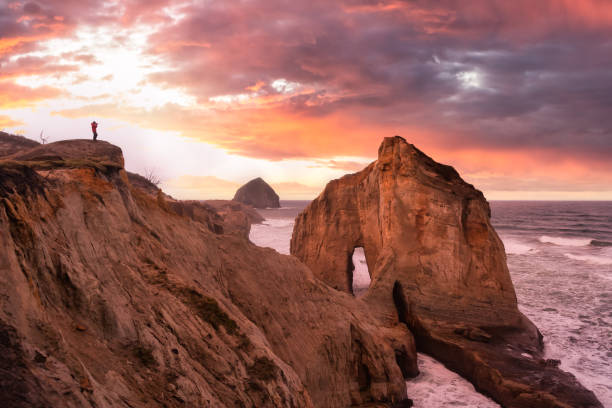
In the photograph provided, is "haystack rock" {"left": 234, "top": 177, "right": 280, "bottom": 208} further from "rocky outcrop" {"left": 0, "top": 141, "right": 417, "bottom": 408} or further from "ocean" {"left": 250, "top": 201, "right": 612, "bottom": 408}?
"rocky outcrop" {"left": 0, "top": 141, "right": 417, "bottom": 408}

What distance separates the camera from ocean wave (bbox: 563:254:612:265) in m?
30.0

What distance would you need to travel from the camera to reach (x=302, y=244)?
20.9 meters

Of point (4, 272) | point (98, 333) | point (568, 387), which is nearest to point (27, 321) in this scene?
point (4, 272)

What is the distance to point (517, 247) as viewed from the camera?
39.0m

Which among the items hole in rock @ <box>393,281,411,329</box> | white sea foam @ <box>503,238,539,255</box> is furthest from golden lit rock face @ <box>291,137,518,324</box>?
white sea foam @ <box>503,238,539,255</box>

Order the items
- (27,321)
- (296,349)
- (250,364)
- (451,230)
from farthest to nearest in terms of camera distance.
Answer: (451,230) → (296,349) → (250,364) → (27,321)

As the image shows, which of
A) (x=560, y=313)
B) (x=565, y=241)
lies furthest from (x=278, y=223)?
(x=560, y=313)

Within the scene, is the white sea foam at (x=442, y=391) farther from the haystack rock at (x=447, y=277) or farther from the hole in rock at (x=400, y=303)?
the hole in rock at (x=400, y=303)

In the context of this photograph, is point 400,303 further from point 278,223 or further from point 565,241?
point 278,223

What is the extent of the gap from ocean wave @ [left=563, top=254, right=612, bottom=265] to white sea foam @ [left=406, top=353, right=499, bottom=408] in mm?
26126

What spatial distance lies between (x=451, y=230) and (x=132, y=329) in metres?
12.5

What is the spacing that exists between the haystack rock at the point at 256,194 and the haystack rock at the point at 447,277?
104 m

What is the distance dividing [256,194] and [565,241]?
90255 mm

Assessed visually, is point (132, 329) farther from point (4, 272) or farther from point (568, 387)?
point (568, 387)
